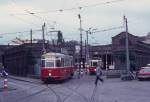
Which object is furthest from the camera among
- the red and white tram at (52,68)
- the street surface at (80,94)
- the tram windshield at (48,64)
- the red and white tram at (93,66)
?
the red and white tram at (93,66)

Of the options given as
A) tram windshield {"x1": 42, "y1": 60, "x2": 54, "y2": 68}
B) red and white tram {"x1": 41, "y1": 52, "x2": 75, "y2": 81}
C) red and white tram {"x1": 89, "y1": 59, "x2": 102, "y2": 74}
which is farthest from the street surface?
red and white tram {"x1": 89, "y1": 59, "x2": 102, "y2": 74}

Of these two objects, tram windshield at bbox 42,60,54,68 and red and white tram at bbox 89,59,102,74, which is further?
red and white tram at bbox 89,59,102,74

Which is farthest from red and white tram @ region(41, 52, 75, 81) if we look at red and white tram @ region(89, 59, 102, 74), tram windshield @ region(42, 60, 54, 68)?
red and white tram @ region(89, 59, 102, 74)

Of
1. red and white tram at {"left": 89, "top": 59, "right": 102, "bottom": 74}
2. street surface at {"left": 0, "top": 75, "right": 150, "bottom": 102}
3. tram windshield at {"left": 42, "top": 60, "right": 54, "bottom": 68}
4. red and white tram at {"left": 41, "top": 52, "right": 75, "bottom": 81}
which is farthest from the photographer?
red and white tram at {"left": 89, "top": 59, "right": 102, "bottom": 74}

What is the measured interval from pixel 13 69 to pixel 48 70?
40.4m

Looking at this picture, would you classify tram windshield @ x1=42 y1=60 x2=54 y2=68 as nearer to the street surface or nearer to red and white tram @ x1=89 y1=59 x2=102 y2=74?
the street surface

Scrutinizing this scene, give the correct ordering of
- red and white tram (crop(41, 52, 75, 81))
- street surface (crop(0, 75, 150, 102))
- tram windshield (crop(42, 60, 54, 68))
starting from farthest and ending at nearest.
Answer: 1. tram windshield (crop(42, 60, 54, 68))
2. red and white tram (crop(41, 52, 75, 81))
3. street surface (crop(0, 75, 150, 102))

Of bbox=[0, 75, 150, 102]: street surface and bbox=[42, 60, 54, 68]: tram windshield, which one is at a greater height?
bbox=[42, 60, 54, 68]: tram windshield

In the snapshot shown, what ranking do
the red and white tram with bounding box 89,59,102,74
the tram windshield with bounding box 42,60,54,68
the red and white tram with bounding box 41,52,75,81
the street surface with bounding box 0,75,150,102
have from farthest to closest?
the red and white tram with bounding box 89,59,102,74, the tram windshield with bounding box 42,60,54,68, the red and white tram with bounding box 41,52,75,81, the street surface with bounding box 0,75,150,102

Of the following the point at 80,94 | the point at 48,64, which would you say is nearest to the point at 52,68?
the point at 48,64

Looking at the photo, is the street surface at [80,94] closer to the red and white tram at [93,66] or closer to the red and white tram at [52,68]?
the red and white tram at [52,68]

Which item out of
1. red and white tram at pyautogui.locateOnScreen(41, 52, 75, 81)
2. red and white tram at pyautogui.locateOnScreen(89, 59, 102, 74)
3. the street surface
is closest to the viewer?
the street surface

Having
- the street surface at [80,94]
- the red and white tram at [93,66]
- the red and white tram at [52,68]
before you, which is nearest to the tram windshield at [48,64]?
the red and white tram at [52,68]

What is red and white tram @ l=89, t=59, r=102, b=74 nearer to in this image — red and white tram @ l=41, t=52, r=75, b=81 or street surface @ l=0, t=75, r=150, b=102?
red and white tram @ l=41, t=52, r=75, b=81
